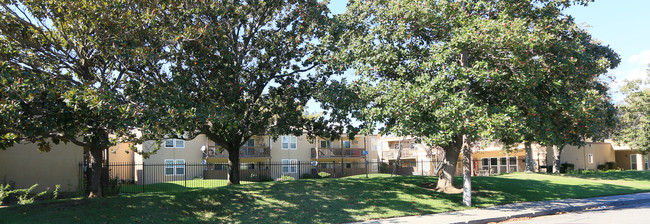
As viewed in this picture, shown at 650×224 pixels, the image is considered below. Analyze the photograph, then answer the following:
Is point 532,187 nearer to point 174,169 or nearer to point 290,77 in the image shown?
point 290,77

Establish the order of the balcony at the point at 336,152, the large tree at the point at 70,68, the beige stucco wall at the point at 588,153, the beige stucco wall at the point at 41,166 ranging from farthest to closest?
the beige stucco wall at the point at 588,153 < the balcony at the point at 336,152 < the beige stucco wall at the point at 41,166 < the large tree at the point at 70,68

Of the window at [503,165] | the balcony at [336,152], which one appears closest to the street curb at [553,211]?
the window at [503,165]

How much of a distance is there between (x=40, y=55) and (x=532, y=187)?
21.4 meters

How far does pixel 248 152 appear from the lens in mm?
38656

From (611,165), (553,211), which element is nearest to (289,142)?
(553,211)

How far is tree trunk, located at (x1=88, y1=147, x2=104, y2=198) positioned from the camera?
14.7 metres

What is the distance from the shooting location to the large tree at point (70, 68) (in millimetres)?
11164

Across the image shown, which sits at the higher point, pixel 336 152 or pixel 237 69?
pixel 237 69

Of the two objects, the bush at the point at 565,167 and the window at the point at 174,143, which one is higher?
the window at the point at 174,143

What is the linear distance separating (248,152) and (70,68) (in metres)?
25.0

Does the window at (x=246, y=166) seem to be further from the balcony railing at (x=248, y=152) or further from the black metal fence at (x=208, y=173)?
the balcony railing at (x=248, y=152)

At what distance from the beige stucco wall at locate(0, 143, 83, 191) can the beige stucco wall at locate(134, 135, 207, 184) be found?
1271 cm

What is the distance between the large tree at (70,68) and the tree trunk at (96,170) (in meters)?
0.03

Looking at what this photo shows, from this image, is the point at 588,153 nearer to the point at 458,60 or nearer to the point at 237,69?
the point at 458,60
